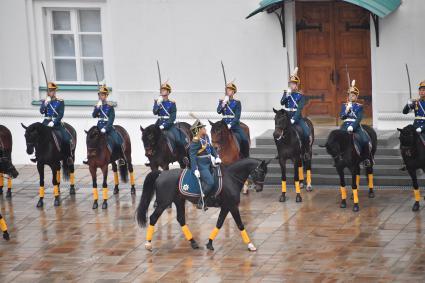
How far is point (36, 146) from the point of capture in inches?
867

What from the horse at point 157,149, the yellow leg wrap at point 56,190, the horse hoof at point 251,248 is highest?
the horse at point 157,149

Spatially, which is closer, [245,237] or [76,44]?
[245,237]

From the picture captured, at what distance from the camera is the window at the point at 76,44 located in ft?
87.0

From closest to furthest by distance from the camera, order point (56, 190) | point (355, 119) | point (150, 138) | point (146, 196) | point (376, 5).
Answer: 1. point (146, 196)
2. point (355, 119)
3. point (150, 138)
4. point (56, 190)
5. point (376, 5)

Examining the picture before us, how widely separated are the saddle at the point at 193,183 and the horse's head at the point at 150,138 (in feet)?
9.93

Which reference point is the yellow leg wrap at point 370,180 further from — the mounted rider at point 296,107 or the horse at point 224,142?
the horse at point 224,142

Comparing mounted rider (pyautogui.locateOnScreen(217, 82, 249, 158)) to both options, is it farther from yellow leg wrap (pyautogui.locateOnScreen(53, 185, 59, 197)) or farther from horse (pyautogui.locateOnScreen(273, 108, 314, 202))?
yellow leg wrap (pyautogui.locateOnScreen(53, 185, 59, 197))

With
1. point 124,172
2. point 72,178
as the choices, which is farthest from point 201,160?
point 72,178

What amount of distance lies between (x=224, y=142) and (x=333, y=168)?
290 cm

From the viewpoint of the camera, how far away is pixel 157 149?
21688mm

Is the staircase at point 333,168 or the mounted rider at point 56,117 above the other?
the mounted rider at point 56,117

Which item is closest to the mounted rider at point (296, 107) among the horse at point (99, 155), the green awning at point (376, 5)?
the green awning at point (376, 5)

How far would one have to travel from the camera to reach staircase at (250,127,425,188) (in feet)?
74.1

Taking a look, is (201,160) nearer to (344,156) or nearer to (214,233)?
(214,233)
